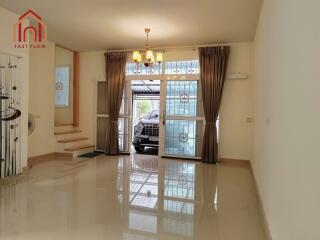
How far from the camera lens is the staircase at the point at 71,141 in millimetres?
6278

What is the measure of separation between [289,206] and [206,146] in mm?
4310

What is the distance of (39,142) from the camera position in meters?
5.82

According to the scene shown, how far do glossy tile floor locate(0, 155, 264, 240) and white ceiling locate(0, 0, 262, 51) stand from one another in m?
2.83

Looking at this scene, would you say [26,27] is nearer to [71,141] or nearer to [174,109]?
[71,141]

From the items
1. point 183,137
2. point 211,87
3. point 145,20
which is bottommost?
point 183,137

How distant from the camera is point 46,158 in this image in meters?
5.96

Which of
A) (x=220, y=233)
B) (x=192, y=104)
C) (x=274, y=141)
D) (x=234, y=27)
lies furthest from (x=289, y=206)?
(x=192, y=104)

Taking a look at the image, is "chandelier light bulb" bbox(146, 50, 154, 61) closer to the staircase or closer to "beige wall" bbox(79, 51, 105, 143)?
"beige wall" bbox(79, 51, 105, 143)

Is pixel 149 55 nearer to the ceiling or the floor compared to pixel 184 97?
nearer to the ceiling

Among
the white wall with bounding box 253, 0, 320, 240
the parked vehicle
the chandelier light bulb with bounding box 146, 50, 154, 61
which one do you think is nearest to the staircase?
the parked vehicle

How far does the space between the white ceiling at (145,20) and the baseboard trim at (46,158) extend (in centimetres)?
274

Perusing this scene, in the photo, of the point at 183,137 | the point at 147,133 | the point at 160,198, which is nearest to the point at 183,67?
the point at 183,137

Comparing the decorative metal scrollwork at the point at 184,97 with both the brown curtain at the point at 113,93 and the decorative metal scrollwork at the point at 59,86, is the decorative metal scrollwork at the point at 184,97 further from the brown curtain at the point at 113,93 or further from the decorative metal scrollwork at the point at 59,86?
the decorative metal scrollwork at the point at 59,86

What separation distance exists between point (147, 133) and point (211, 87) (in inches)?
92.8
